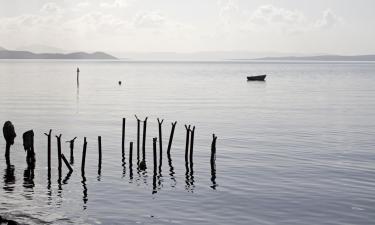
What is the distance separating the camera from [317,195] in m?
29.5

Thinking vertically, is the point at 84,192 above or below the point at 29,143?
below

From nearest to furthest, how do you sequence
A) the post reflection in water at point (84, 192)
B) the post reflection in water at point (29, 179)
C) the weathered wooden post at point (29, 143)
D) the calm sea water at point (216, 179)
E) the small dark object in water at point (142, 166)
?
the calm sea water at point (216, 179), the post reflection in water at point (84, 192), the post reflection in water at point (29, 179), the weathered wooden post at point (29, 143), the small dark object in water at point (142, 166)

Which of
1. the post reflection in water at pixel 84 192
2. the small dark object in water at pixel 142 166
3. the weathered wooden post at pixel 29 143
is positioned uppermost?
the weathered wooden post at pixel 29 143

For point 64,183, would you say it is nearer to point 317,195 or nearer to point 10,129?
point 10,129

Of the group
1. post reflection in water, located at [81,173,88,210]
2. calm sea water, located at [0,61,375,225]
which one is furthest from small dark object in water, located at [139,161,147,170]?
post reflection in water, located at [81,173,88,210]

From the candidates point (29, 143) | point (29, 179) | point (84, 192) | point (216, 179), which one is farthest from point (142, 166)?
point (29, 143)

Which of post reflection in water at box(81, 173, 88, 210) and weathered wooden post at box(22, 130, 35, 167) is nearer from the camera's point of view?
post reflection in water at box(81, 173, 88, 210)

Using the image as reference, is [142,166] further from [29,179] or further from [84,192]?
[29,179]

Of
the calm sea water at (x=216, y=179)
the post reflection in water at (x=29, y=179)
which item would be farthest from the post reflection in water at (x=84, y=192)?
the post reflection in water at (x=29, y=179)

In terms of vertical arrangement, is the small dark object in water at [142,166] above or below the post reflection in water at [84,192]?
above

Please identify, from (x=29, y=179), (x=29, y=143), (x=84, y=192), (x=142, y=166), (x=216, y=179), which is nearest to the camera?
(x=84, y=192)

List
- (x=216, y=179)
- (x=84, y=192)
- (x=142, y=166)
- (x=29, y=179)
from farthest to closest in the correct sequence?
(x=142, y=166) < (x=216, y=179) < (x=29, y=179) < (x=84, y=192)

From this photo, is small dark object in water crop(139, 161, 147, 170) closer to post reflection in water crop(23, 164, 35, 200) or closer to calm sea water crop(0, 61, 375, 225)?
calm sea water crop(0, 61, 375, 225)

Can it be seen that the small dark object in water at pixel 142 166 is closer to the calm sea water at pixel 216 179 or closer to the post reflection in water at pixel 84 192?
the calm sea water at pixel 216 179
